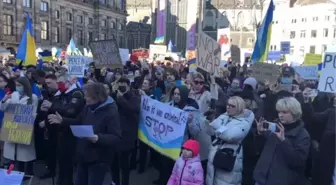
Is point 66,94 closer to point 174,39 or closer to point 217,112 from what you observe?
point 217,112

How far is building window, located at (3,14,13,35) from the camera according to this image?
37344 mm

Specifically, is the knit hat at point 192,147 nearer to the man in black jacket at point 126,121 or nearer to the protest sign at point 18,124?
the man in black jacket at point 126,121

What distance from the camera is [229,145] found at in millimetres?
4102

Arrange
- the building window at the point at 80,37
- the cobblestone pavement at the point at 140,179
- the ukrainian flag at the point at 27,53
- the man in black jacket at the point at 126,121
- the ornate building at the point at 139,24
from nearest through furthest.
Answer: the man in black jacket at the point at 126,121, the cobblestone pavement at the point at 140,179, the ukrainian flag at the point at 27,53, the building window at the point at 80,37, the ornate building at the point at 139,24

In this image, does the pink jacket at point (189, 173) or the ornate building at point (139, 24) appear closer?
the pink jacket at point (189, 173)

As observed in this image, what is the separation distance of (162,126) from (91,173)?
1199 millimetres

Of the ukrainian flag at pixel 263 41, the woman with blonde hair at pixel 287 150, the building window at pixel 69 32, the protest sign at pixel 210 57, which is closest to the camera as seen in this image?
the woman with blonde hair at pixel 287 150

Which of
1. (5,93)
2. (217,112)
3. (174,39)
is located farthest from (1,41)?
(174,39)

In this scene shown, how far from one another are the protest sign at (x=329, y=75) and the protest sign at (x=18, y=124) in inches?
158

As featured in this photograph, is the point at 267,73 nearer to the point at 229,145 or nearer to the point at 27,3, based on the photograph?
the point at 229,145

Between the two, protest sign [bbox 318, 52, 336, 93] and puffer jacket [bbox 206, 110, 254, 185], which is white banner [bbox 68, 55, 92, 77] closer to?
puffer jacket [bbox 206, 110, 254, 185]

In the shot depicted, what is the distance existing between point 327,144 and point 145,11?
264ft

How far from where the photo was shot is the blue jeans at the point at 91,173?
412cm

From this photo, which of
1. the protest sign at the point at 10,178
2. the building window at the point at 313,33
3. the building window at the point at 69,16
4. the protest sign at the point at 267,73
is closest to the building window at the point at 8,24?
the building window at the point at 69,16
